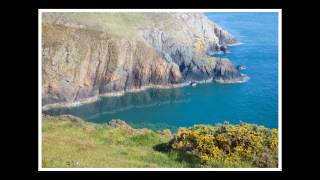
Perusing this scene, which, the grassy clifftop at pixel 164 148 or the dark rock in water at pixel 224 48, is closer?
the grassy clifftop at pixel 164 148

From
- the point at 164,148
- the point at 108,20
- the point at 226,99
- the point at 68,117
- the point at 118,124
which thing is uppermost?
the point at 108,20

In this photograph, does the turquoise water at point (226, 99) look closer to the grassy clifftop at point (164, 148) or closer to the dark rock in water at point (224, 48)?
the dark rock in water at point (224, 48)

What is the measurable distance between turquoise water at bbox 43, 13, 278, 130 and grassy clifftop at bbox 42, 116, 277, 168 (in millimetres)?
553

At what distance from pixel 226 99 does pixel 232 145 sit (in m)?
1.96

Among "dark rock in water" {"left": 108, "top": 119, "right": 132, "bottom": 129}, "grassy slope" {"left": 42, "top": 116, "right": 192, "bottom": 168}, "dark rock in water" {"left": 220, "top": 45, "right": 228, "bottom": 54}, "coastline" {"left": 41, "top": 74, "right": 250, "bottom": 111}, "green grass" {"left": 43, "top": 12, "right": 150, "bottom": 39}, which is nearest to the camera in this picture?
"grassy slope" {"left": 42, "top": 116, "right": 192, "bottom": 168}

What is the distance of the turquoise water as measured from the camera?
66.7 feet

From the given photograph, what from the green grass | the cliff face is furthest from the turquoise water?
the green grass

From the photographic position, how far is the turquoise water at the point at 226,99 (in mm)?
20328

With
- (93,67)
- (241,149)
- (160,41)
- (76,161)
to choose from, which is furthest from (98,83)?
(241,149)

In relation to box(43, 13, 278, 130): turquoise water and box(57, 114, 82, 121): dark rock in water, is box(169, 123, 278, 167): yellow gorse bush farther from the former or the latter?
box(57, 114, 82, 121): dark rock in water

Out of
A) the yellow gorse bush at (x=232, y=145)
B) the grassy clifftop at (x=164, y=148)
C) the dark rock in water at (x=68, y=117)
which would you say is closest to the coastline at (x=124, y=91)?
the dark rock in water at (x=68, y=117)

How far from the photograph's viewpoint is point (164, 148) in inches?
795

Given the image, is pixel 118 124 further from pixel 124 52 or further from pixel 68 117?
pixel 124 52

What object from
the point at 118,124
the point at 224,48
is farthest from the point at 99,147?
the point at 224,48
